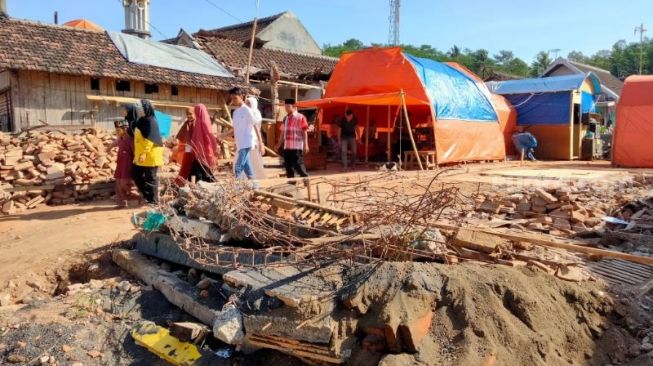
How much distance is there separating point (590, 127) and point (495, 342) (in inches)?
713

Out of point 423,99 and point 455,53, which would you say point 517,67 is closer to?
point 455,53

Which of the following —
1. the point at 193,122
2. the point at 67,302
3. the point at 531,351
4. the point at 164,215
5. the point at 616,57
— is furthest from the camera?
the point at 616,57

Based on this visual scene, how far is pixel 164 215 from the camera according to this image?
563 cm

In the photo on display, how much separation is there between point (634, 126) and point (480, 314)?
13006mm

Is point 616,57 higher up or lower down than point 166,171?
higher up

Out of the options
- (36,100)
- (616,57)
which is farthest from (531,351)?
(616,57)

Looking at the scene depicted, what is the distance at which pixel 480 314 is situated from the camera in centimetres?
352

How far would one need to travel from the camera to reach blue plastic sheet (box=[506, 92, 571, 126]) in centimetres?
1750

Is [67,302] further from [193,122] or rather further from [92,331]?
[193,122]

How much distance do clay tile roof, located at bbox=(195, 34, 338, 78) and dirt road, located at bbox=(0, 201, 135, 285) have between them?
42.7 feet

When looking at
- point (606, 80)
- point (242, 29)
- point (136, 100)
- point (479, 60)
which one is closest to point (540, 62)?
point (479, 60)

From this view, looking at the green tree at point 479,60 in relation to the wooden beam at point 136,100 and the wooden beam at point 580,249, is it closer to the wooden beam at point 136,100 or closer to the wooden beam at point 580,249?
the wooden beam at point 136,100

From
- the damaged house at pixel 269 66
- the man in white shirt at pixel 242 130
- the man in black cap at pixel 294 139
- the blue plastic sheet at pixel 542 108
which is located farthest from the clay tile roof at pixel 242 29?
the man in white shirt at pixel 242 130

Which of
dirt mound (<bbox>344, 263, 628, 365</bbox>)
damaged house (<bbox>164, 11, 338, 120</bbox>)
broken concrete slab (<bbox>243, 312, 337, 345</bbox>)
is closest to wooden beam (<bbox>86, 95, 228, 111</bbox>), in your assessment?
damaged house (<bbox>164, 11, 338, 120</bbox>)
